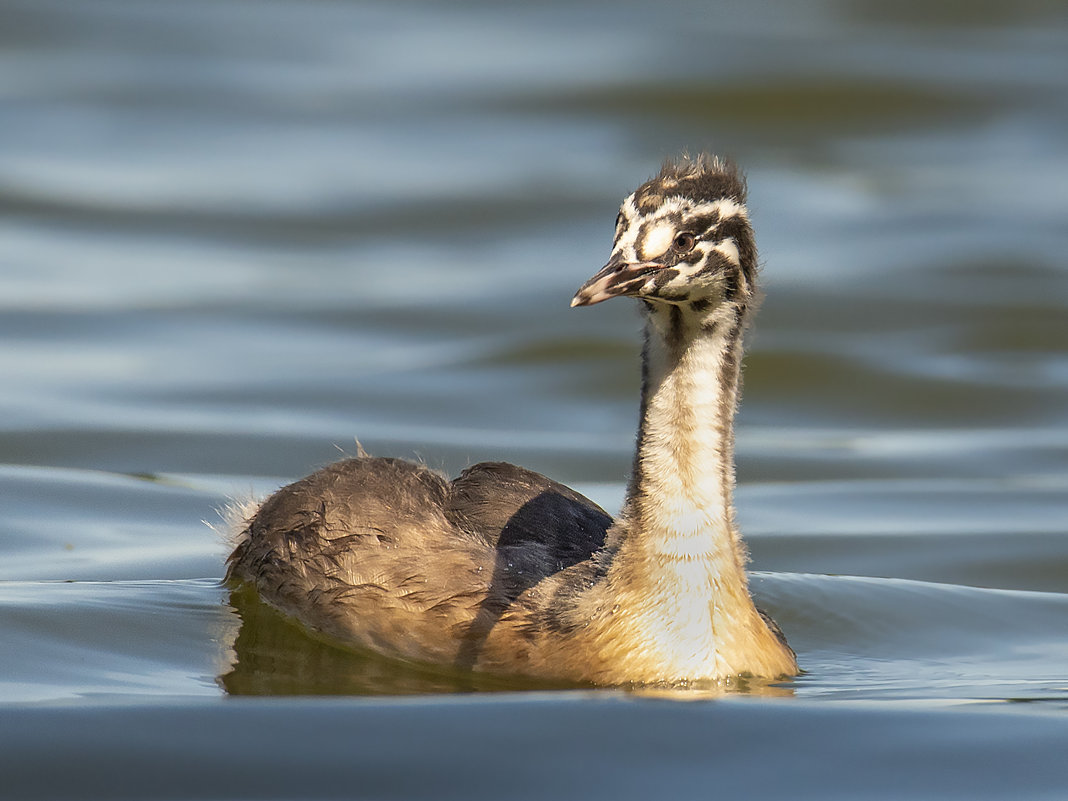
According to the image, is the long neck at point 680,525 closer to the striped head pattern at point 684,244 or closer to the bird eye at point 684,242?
the striped head pattern at point 684,244

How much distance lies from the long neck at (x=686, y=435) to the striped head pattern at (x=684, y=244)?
134 millimetres

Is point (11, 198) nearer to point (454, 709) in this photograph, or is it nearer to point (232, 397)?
point (232, 397)

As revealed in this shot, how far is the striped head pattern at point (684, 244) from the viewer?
7098 mm

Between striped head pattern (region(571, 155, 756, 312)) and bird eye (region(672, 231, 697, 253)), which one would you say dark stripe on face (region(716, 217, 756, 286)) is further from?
bird eye (region(672, 231, 697, 253))

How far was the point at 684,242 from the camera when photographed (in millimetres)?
7230

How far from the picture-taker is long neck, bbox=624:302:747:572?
7.53m

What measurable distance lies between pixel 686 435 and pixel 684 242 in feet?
2.74

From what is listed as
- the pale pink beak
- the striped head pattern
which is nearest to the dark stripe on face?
the striped head pattern

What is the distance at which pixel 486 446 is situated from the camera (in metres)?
13.5

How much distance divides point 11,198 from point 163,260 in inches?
98.5

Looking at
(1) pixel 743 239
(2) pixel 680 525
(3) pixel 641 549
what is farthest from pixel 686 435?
(1) pixel 743 239

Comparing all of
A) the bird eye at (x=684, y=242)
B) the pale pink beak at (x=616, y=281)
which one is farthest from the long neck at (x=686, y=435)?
the pale pink beak at (x=616, y=281)

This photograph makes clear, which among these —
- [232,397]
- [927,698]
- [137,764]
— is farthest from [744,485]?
[137,764]

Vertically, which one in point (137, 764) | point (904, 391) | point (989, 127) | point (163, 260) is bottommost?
point (137, 764)
